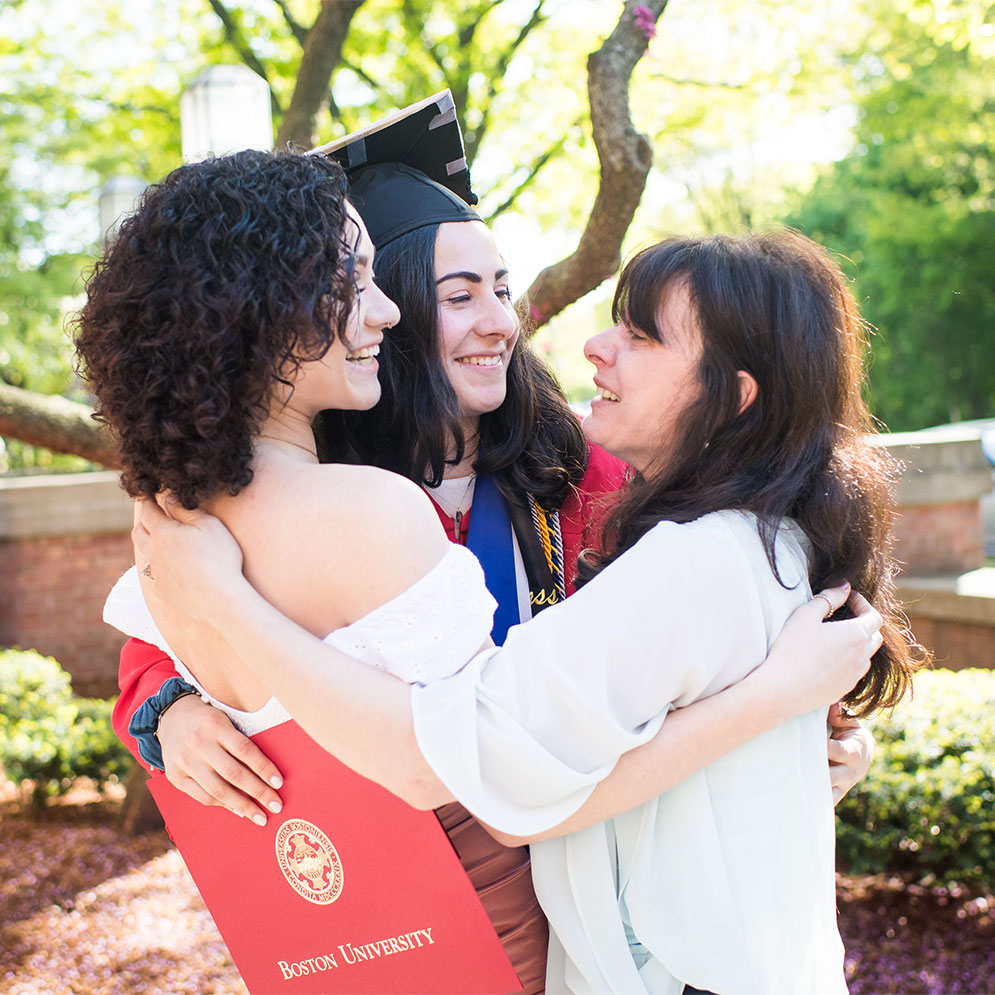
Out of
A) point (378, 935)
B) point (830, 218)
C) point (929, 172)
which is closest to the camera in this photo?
point (378, 935)

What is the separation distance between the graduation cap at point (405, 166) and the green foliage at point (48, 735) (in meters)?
4.47

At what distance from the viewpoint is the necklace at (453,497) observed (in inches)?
94.0

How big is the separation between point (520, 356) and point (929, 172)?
1796 centimetres

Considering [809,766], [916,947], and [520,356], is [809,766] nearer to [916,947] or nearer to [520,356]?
[520,356]

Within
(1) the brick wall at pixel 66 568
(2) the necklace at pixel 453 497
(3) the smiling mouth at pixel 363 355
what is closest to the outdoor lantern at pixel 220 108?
(2) the necklace at pixel 453 497

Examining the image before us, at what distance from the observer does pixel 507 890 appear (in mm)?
1598

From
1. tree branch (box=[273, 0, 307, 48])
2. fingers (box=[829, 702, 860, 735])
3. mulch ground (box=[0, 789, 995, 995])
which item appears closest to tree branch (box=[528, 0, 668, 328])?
fingers (box=[829, 702, 860, 735])

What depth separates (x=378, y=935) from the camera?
156 cm

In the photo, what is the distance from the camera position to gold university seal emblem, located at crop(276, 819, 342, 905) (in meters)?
1.55

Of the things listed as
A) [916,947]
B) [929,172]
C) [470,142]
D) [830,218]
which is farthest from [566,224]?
[830,218]

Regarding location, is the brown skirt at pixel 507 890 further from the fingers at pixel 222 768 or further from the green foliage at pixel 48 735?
the green foliage at pixel 48 735

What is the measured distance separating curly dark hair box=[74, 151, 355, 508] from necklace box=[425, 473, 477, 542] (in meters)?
0.91

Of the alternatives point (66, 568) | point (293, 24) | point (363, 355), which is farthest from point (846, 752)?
point (293, 24)

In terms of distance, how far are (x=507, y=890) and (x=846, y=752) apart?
704 mm
